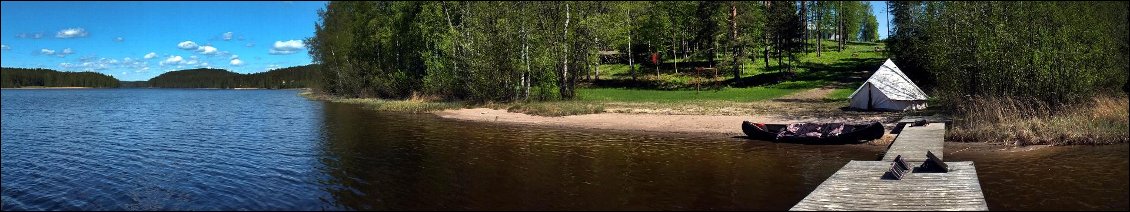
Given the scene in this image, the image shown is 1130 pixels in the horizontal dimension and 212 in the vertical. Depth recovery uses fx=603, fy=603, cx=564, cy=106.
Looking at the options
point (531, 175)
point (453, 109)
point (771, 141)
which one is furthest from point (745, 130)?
point (453, 109)

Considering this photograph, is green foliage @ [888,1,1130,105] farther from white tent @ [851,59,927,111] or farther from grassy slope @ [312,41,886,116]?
grassy slope @ [312,41,886,116]

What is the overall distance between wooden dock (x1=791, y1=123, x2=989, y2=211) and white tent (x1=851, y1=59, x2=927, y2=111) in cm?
1963

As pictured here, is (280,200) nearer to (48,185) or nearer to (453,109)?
(48,185)

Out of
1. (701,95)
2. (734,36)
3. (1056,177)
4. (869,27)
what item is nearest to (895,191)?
(1056,177)

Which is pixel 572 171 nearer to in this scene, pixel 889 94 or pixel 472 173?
pixel 472 173

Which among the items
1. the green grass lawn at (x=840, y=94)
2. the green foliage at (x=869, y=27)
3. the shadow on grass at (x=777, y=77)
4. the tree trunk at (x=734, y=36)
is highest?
the green foliage at (x=869, y=27)

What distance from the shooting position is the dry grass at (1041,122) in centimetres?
2112

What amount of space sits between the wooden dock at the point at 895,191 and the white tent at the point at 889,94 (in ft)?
64.4

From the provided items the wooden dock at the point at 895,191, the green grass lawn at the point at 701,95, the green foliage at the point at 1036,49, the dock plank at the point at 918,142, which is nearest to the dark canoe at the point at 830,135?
the dock plank at the point at 918,142

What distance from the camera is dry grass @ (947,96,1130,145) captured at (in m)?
21.1

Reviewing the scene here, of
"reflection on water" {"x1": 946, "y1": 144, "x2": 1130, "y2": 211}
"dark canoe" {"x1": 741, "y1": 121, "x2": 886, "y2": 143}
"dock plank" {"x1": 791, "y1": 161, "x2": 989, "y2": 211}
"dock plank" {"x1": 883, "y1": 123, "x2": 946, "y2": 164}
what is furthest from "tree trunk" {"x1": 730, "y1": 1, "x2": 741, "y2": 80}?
"dock plank" {"x1": 791, "y1": 161, "x2": 989, "y2": 211}

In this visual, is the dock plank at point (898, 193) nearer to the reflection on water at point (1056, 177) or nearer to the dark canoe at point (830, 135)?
the reflection on water at point (1056, 177)

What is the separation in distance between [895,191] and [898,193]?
24 cm

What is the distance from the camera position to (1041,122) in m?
22.2
